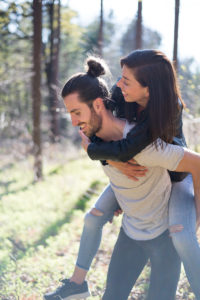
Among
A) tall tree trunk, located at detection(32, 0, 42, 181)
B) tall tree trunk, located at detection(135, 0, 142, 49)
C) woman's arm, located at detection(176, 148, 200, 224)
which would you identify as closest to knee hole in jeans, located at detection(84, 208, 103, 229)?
woman's arm, located at detection(176, 148, 200, 224)

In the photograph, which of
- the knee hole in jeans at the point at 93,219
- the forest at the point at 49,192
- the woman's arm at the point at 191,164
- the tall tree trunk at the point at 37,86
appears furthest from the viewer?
the tall tree trunk at the point at 37,86

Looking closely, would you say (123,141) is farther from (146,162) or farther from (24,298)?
(24,298)

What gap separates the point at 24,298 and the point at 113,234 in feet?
6.74

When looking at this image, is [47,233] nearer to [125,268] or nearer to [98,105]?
[125,268]

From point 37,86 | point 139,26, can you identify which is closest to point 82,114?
point 139,26

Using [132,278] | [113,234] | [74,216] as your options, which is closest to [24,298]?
[132,278]

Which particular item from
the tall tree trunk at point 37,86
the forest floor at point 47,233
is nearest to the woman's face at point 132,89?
the forest floor at point 47,233

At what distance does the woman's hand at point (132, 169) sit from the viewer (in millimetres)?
2146

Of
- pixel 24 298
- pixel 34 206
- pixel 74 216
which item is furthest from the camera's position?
pixel 34 206

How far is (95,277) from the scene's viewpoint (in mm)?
3850

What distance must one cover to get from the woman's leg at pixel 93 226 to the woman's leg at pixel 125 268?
Answer: 0.90ft

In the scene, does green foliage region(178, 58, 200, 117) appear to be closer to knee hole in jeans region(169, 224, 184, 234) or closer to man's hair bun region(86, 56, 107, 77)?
man's hair bun region(86, 56, 107, 77)

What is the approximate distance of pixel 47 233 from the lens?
573 centimetres

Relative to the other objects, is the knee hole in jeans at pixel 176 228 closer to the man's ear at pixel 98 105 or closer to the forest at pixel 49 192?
the man's ear at pixel 98 105
